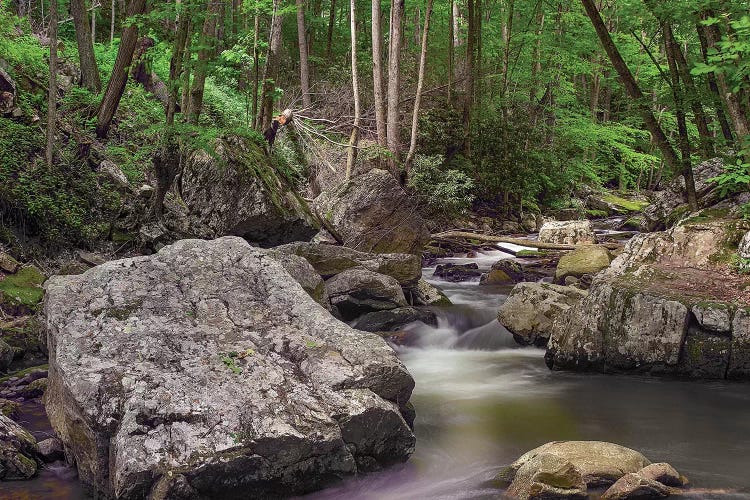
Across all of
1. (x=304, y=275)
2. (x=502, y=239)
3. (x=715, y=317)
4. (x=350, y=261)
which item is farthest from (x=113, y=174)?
(x=715, y=317)

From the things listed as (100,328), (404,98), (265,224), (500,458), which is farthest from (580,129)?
(100,328)

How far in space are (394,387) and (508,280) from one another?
8.96 m

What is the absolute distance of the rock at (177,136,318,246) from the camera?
470 inches

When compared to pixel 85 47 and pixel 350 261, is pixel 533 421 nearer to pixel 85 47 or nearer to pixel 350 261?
pixel 350 261

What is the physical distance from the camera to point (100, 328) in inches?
209

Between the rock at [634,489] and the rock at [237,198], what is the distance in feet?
28.4

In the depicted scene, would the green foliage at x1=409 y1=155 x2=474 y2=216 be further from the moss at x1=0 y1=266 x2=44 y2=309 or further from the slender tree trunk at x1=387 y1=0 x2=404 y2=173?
the moss at x1=0 y1=266 x2=44 y2=309

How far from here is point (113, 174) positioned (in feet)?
40.3

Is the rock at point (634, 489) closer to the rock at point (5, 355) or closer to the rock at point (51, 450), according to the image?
the rock at point (51, 450)

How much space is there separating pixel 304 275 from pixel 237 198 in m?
3.07

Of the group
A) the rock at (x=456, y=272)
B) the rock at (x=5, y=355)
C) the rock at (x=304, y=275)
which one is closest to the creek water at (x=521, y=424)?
the rock at (x=5, y=355)

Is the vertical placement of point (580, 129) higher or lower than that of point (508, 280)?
higher

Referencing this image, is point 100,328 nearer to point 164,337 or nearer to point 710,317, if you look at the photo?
point 164,337

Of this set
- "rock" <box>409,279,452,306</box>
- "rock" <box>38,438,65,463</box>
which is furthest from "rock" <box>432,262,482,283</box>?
"rock" <box>38,438,65,463</box>
